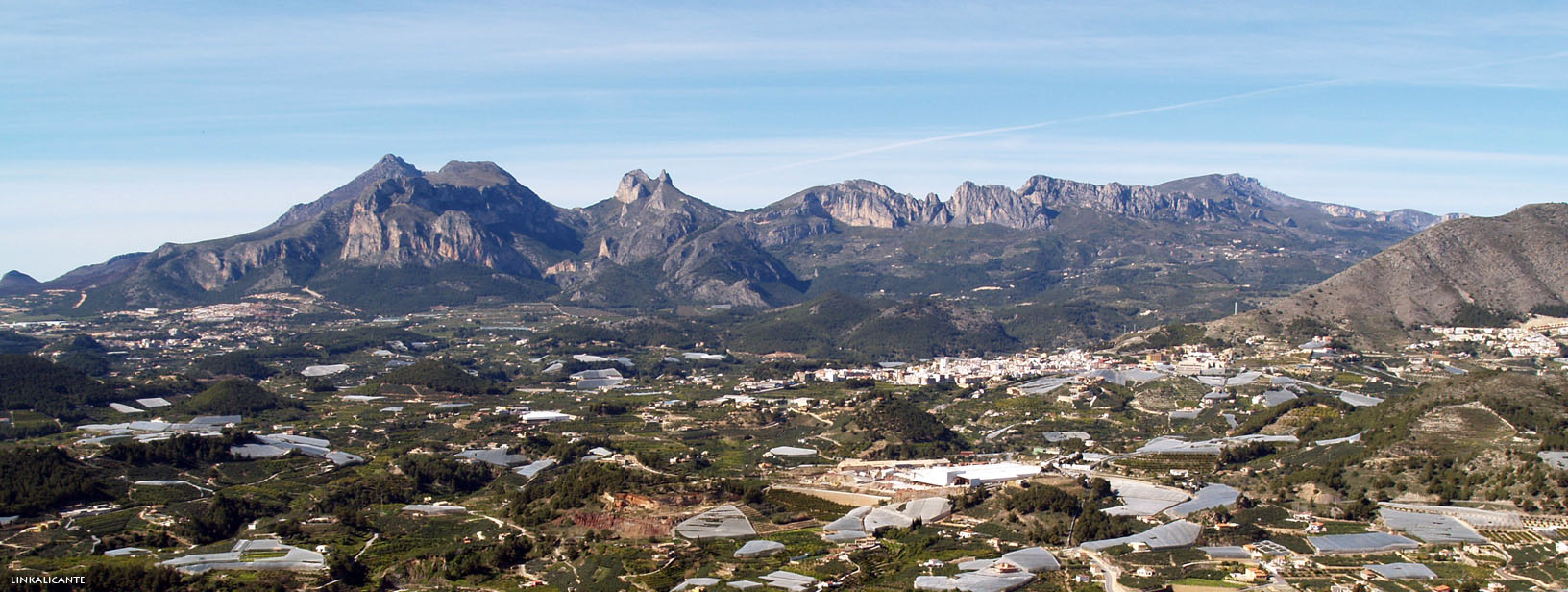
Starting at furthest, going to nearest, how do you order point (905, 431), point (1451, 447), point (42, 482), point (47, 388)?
1. point (47, 388)
2. point (905, 431)
3. point (1451, 447)
4. point (42, 482)

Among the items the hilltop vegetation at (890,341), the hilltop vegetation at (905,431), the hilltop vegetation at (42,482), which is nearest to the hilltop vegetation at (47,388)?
the hilltop vegetation at (42,482)

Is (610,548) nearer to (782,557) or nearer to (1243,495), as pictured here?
(782,557)

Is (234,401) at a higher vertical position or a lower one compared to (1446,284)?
lower

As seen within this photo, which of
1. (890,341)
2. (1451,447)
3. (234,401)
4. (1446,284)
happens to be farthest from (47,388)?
(1446,284)

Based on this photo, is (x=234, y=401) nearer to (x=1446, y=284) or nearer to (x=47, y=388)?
(x=47, y=388)

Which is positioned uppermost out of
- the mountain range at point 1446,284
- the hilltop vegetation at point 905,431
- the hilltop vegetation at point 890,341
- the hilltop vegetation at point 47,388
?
the mountain range at point 1446,284

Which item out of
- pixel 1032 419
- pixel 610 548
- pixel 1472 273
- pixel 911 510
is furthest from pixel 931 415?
pixel 1472 273

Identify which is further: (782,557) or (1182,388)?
(1182,388)

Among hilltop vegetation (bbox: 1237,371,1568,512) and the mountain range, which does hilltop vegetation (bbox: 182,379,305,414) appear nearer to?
hilltop vegetation (bbox: 1237,371,1568,512)

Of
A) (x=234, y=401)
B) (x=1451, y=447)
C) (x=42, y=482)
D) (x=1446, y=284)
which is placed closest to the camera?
(x=42, y=482)

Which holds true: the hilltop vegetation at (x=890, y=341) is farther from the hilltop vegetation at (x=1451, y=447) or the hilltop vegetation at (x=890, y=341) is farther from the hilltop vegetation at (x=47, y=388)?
the hilltop vegetation at (x=1451, y=447)

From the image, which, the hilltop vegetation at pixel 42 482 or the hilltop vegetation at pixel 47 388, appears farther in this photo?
the hilltop vegetation at pixel 47 388
